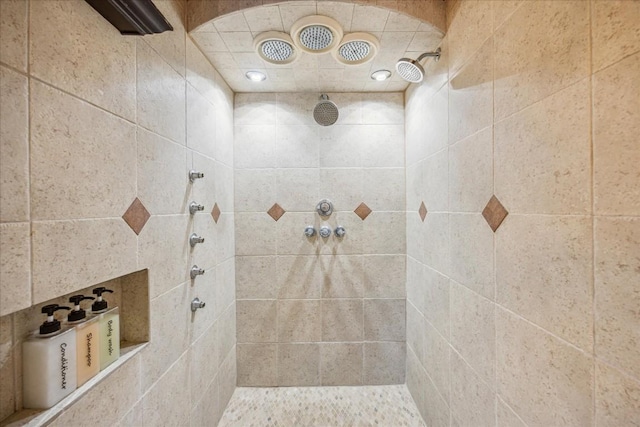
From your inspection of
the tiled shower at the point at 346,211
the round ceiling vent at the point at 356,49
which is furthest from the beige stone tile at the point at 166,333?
the round ceiling vent at the point at 356,49

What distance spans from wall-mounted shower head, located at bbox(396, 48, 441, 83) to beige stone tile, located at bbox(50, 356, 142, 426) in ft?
4.98

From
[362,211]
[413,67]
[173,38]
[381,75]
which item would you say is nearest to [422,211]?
[362,211]

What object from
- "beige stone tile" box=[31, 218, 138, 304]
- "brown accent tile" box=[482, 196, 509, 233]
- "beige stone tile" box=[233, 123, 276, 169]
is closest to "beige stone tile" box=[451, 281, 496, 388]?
"brown accent tile" box=[482, 196, 509, 233]

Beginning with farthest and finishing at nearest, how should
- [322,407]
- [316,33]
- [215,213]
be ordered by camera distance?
[322,407] → [215,213] → [316,33]

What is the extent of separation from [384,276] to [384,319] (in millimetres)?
287

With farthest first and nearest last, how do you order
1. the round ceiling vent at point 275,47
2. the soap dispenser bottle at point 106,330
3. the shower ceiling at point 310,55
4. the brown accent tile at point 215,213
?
the brown accent tile at point 215,213 < the round ceiling vent at point 275,47 < the shower ceiling at point 310,55 < the soap dispenser bottle at point 106,330

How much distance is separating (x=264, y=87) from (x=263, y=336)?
1.63 m

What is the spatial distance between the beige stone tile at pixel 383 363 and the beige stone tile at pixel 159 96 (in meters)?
1.67

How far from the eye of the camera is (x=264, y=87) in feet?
5.41

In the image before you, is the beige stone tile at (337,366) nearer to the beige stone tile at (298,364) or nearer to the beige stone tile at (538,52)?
the beige stone tile at (298,364)

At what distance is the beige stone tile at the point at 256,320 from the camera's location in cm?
172

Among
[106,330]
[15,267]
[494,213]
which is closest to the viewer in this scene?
[15,267]

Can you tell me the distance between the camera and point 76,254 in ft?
2.03

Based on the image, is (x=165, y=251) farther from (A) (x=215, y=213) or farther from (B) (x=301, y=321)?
(B) (x=301, y=321)
